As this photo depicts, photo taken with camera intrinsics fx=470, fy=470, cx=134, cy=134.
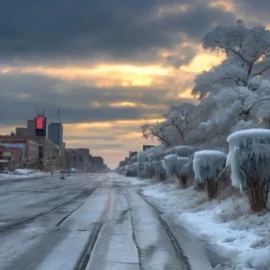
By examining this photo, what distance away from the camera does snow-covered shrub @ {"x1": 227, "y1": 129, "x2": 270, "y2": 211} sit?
47.5ft

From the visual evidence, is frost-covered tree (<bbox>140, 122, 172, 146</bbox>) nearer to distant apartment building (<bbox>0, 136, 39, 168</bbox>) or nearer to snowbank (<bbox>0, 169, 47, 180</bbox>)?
snowbank (<bbox>0, 169, 47, 180</bbox>)

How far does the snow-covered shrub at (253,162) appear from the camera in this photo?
14.5 metres

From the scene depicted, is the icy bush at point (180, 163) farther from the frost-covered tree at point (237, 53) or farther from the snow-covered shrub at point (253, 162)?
the snow-covered shrub at point (253, 162)

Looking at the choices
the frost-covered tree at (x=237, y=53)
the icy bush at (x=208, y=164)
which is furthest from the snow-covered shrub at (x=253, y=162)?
the frost-covered tree at (x=237, y=53)

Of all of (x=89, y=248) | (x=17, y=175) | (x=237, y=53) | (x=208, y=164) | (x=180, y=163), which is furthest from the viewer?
(x=17, y=175)

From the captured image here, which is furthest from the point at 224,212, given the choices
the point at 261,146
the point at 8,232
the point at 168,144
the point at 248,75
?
the point at 168,144

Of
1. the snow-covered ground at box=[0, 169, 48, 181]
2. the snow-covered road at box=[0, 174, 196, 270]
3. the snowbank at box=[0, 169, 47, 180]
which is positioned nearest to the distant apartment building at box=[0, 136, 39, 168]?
the snowbank at box=[0, 169, 47, 180]

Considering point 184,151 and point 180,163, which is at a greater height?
point 184,151

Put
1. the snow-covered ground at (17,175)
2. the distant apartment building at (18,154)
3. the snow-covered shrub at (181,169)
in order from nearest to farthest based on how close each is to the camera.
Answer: the snow-covered shrub at (181,169), the snow-covered ground at (17,175), the distant apartment building at (18,154)

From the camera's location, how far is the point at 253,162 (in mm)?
14594

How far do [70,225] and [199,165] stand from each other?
8255 millimetres

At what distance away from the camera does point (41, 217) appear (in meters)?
17.9

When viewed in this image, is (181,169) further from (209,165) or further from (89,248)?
(89,248)

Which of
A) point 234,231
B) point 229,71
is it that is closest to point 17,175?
point 229,71
